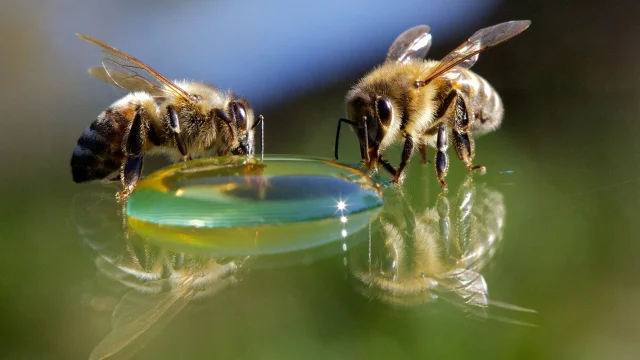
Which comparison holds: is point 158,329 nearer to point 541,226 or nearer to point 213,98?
point 541,226

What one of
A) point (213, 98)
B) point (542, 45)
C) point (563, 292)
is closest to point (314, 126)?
point (542, 45)

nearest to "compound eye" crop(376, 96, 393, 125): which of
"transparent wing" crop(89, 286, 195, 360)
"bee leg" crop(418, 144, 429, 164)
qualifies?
"bee leg" crop(418, 144, 429, 164)

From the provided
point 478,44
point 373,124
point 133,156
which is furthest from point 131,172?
point 478,44

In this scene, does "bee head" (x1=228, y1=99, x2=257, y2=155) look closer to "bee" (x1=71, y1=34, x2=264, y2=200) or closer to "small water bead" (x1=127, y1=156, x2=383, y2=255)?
"bee" (x1=71, y1=34, x2=264, y2=200)

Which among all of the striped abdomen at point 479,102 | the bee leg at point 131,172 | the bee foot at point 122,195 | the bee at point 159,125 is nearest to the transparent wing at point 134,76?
the bee at point 159,125

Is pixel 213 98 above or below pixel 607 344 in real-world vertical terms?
above
